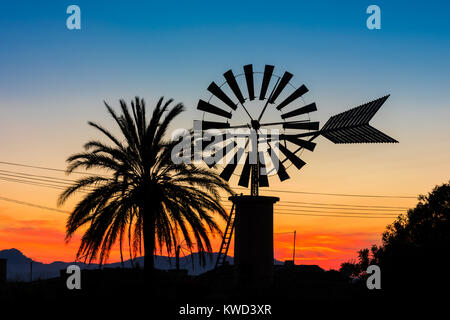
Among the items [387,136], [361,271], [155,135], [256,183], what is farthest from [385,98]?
[361,271]

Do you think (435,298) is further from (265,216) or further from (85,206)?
(85,206)

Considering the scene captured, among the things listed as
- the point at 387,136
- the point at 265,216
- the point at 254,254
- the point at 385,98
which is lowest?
the point at 254,254

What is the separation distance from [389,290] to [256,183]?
27.4 ft

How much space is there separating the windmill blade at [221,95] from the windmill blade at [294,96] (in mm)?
1829

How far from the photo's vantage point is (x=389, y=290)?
25.6 m

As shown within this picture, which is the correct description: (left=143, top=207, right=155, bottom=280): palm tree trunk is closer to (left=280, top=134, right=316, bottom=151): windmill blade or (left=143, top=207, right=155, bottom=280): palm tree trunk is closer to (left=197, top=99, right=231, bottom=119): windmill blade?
(left=197, top=99, right=231, bottom=119): windmill blade

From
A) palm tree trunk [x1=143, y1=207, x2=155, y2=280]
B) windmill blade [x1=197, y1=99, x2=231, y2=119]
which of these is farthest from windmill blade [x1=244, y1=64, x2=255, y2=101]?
palm tree trunk [x1=143, y1=207, x2=155, y2=280]

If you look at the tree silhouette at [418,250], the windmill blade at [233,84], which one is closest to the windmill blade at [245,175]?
the windmill blade at [233,84]

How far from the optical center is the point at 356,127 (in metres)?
20.9

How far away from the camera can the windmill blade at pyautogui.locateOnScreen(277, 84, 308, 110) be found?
73.7 feet

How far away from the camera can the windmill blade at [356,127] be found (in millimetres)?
19844

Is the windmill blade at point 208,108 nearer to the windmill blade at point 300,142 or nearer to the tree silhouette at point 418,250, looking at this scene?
the windmill blade at point 300,142

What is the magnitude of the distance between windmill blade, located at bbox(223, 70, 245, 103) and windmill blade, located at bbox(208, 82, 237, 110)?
34cm
